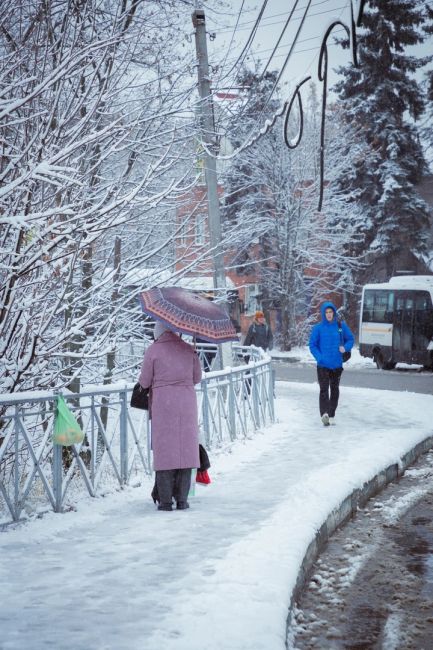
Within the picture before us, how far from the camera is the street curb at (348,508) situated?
217 inches

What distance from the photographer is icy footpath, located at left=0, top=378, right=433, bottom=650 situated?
418cm

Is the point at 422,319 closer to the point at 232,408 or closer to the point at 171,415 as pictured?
the point at 232,408

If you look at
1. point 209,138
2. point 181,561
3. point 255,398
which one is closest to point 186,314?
point 181,561

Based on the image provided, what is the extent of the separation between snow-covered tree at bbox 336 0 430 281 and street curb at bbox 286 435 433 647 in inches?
1048

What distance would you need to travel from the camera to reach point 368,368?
28.6 metres

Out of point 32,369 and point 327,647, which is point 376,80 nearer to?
point 32,369

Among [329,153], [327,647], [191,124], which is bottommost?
[327,647]

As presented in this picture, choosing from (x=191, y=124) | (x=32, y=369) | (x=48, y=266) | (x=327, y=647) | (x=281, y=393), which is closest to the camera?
(x=327, y=647)

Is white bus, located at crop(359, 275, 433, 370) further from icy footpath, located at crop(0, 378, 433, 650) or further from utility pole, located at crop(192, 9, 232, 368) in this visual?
icy footpath, located at crop(0, 378, 433, 650)

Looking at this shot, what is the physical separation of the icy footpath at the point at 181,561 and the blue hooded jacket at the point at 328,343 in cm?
264

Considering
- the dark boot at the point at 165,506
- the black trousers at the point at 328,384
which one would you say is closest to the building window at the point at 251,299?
the black trousers at the point at 328,384

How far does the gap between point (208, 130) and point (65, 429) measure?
15.2 ft

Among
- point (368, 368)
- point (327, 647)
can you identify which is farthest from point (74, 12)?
point (368, 368)

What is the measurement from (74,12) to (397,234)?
102 ft
